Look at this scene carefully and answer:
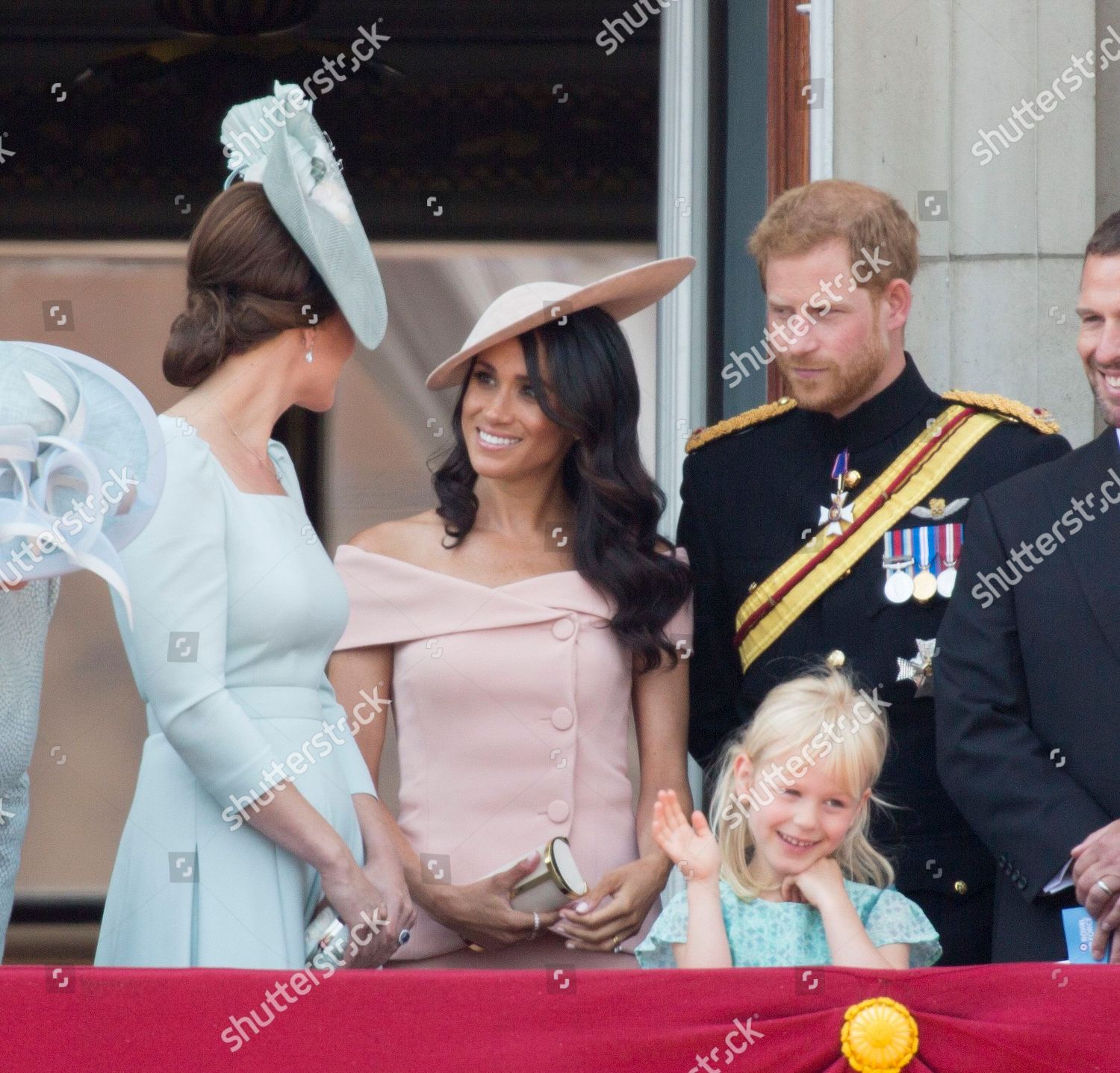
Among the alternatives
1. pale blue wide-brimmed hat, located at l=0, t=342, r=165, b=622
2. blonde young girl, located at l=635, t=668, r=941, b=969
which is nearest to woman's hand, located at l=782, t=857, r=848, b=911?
blonde young girl, located at l=635, t=668, r=941, b=969

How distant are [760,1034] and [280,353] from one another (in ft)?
3.37

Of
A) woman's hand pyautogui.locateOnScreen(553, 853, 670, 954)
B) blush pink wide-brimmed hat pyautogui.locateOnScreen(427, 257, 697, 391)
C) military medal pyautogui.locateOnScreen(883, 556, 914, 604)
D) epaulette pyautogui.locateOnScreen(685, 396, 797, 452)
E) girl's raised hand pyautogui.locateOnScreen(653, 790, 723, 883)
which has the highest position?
blush pink wide-brimmed hat pyautogui.locateOnScreen(427, 257, 697, 391)

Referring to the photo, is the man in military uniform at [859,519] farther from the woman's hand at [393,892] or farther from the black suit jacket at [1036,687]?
the woman's hand at [393,892]

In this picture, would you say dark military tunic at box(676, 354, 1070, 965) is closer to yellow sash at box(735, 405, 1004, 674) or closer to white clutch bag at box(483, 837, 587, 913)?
yellow sash at box(735, 405, 1004, 674)

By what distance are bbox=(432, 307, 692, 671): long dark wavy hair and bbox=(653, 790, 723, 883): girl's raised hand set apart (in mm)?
506

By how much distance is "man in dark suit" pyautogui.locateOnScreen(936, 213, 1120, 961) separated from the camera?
244 centimetres

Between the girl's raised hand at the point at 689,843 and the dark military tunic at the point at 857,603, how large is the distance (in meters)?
0.48

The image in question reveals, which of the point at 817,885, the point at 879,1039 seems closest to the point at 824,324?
the point at 817,885

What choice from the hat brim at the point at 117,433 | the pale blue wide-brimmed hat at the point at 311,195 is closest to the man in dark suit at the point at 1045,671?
the pale blue wide-brimmed hat at the point at 311,195

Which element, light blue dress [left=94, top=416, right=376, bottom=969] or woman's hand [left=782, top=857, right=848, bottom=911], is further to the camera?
woman's hand [left=782, top=857, right=848, bottom=911]

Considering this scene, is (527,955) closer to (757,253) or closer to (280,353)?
(280,353)

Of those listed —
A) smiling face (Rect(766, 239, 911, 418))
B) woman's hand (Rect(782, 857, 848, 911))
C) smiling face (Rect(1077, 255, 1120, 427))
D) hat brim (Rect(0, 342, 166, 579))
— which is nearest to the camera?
hat brim (Rect(0, 342, 166, 579))

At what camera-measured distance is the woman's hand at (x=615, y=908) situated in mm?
2643

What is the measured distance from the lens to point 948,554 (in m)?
2.83
